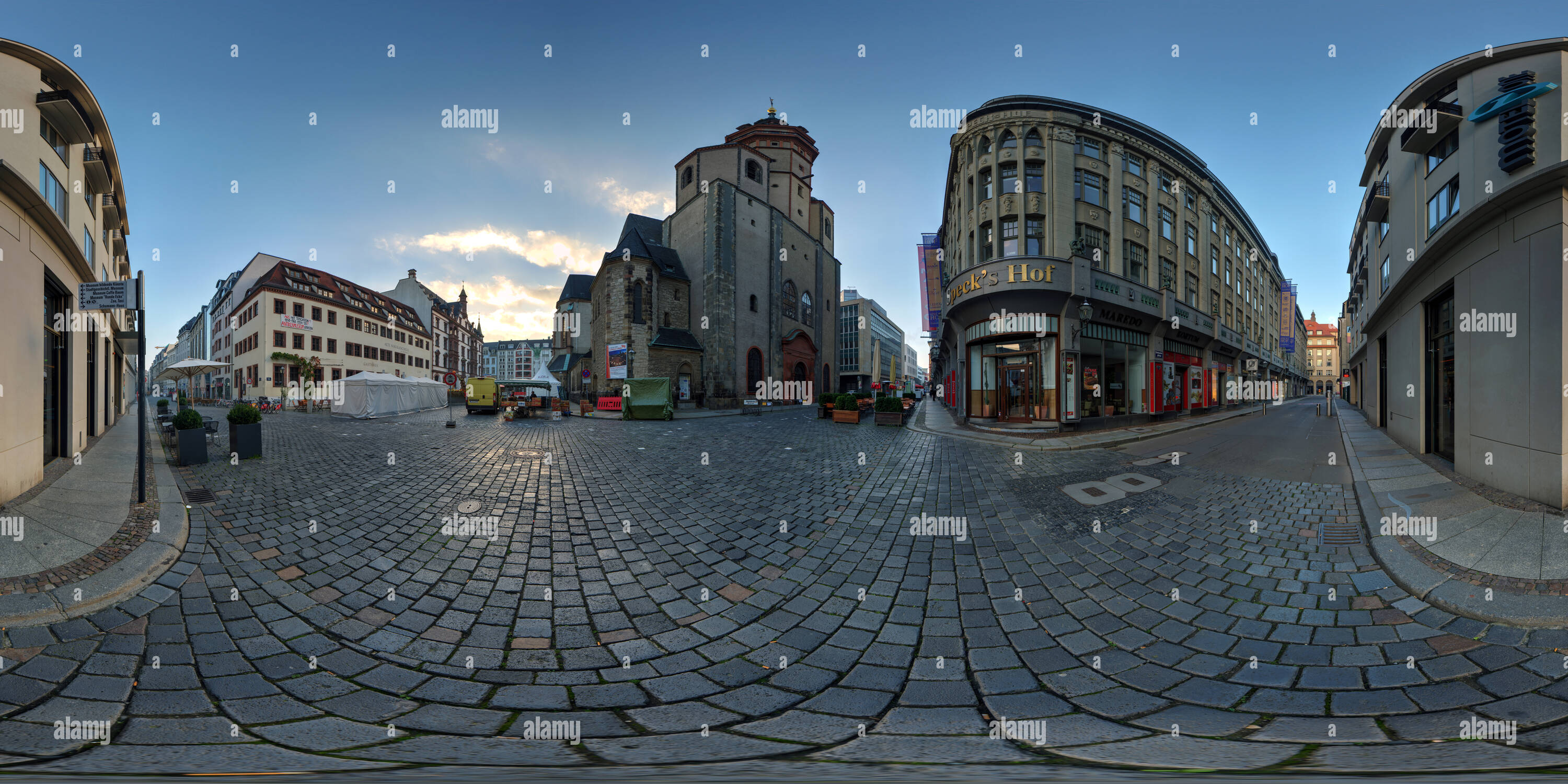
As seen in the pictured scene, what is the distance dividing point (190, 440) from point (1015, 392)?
21.2m

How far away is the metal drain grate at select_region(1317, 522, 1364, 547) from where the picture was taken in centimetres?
505

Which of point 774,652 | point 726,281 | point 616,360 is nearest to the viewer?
point 774,652

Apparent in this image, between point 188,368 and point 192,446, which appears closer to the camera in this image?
point 192,446

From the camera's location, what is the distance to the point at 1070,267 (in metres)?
17.1

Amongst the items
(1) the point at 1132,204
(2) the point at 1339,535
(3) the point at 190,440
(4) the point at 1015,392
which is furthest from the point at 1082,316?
(3) the point at 190,440

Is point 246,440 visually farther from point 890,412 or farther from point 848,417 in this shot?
point 890,412

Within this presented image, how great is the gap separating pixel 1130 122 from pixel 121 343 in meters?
39.6

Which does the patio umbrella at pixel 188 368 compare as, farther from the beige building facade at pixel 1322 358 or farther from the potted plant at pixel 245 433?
the beige building facade at pixel 1322 358

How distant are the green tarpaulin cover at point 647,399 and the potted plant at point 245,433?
14.6m

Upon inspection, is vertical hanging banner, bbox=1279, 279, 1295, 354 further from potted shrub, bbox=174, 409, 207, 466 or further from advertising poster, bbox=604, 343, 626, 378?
potted shrub, bbox=174, 409, 207, 466

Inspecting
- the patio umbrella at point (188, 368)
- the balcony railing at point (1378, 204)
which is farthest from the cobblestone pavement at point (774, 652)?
the patio umbrella at point (188, 368)

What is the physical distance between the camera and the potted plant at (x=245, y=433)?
1011 cm

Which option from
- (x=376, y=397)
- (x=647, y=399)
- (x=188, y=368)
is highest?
(x=188, y=368)

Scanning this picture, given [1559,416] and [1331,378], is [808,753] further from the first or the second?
[1331,378]
